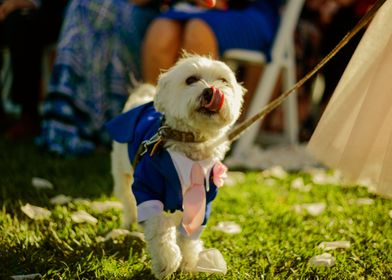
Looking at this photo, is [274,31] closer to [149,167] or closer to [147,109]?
[147,109]

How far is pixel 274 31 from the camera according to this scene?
14.3ft

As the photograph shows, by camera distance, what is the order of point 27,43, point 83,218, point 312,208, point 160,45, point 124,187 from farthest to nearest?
point 27,43, point 160,45, point 312,208, point 124,187, point 83,218

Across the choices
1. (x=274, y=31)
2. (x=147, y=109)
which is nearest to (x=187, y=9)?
(x=274, y=31)

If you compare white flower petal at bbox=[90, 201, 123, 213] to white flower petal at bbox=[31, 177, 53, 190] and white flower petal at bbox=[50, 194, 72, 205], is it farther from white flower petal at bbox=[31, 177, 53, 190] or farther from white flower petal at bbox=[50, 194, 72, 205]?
white flower petal at bbox=[31, 177, 53, 190]

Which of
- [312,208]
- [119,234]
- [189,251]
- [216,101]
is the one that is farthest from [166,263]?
[312,208]

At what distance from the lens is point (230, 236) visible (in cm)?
241

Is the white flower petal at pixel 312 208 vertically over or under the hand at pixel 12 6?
under

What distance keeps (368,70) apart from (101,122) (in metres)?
2.52

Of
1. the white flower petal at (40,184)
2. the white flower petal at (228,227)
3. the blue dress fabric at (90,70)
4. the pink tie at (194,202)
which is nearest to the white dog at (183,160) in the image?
the pink tie at (194,202)

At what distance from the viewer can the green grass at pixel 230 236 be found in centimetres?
197

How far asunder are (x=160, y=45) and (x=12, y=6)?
1.27 meters

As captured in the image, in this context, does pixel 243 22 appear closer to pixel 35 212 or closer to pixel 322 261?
pixel 35 212

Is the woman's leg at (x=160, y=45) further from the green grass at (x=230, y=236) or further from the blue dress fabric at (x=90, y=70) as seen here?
the green grass at (x=230, y=236)

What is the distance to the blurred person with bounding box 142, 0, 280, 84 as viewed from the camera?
383 cm
